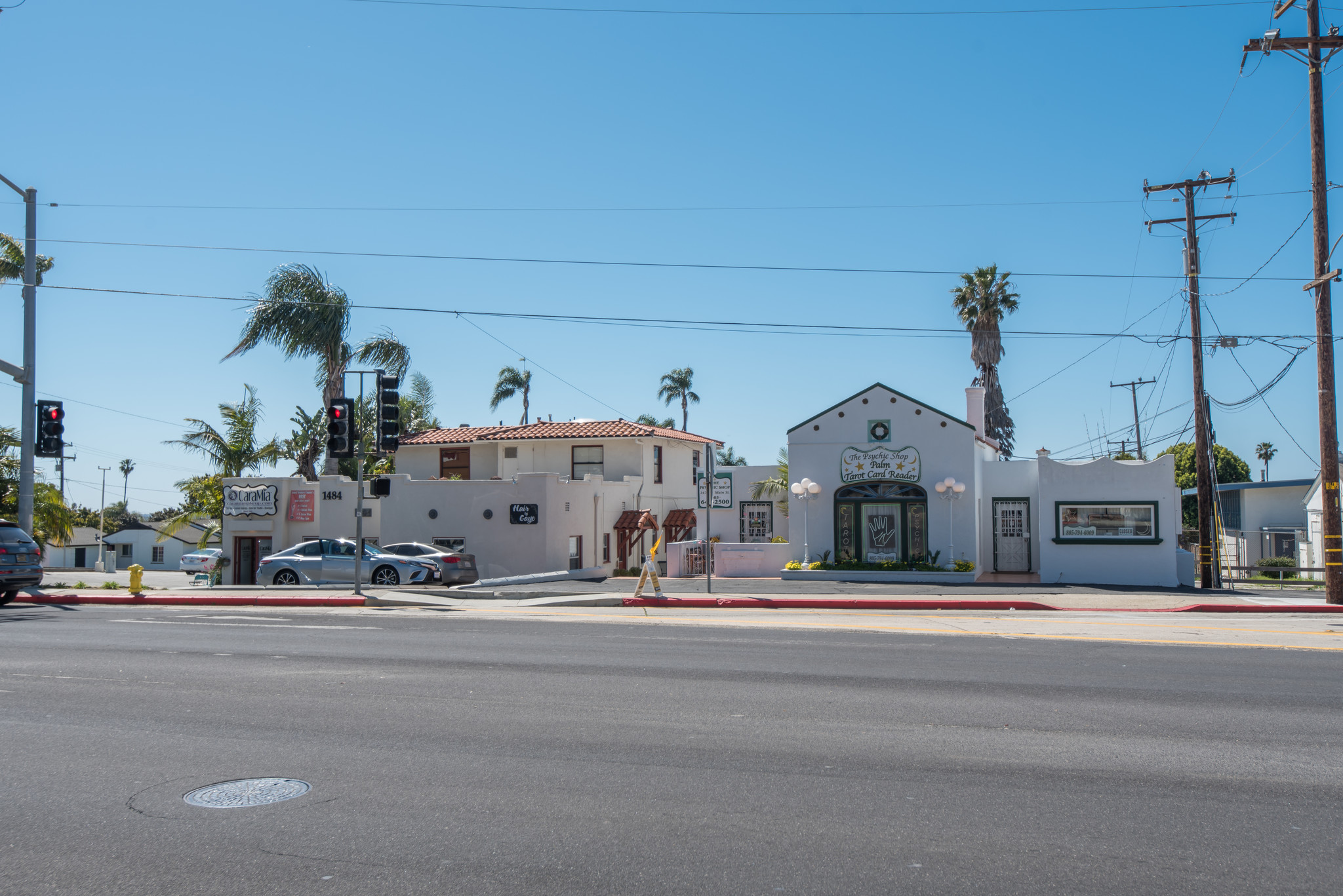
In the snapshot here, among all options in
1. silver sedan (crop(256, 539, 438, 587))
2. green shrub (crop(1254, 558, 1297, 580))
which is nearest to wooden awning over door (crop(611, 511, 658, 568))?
silver sedan (crop(256, 539, 438, 587))

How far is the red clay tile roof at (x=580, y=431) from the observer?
3828cm

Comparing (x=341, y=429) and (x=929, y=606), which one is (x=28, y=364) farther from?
(x=929, y=606)

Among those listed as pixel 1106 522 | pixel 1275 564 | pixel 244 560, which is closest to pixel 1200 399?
pixel 1106 522

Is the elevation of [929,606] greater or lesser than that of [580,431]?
lesser

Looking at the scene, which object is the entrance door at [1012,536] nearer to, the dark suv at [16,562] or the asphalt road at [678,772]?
the asphalt road at [678,772]

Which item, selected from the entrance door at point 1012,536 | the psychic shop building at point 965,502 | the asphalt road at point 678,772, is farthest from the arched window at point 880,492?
the asphalt road at point 678,772

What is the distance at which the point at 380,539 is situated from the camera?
32562mm

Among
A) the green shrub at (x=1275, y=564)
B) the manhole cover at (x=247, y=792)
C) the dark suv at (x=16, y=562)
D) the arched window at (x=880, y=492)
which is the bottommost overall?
the green shrub at (x=1275, y=564)

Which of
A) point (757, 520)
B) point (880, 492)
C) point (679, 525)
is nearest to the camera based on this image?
point (880, 492)

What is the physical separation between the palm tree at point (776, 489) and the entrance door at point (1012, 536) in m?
6.02

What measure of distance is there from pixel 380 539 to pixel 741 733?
88.6ft

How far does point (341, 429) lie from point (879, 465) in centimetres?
1397

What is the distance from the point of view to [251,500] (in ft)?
110

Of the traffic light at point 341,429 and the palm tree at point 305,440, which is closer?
the traffic light at point 341,429
